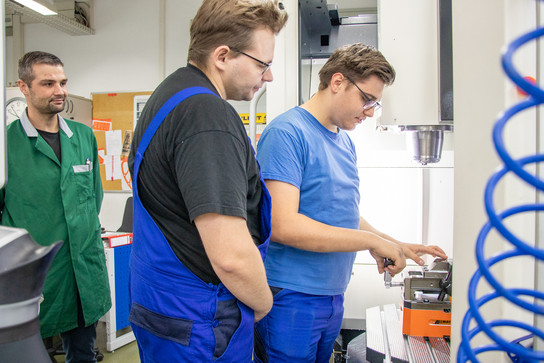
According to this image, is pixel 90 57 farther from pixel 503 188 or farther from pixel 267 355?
pixel 503 188

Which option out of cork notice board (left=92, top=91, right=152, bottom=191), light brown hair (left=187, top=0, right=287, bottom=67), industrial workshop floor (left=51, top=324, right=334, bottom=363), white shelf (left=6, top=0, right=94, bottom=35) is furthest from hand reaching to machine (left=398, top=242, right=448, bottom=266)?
white shelf (left=6, top=0, right=94, bottom=35)

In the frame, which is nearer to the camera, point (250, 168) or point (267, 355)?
point (250, 168)

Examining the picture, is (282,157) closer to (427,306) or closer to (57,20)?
(427,306)

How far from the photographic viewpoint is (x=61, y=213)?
6.18 feet

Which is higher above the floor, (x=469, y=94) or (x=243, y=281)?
(x=469, y=94)

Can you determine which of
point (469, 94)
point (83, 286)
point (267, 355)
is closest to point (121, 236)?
point (83, 286)

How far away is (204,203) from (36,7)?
12.7 feet

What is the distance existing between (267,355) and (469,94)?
0.97 m

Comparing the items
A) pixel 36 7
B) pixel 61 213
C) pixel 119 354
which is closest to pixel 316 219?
pixel 61 213

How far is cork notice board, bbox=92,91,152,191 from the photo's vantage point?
4434mm

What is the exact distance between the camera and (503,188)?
477mm

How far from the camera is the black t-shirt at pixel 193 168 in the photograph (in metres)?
0.77

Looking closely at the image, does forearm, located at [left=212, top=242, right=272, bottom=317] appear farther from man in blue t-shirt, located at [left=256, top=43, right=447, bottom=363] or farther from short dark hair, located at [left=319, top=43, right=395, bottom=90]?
short dark hair, located at [left=319, top=43, right=395, bottom=90]

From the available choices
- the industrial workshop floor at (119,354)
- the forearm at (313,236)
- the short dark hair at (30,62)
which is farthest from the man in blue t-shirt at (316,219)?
the industrial workshop floor at (119,354)
